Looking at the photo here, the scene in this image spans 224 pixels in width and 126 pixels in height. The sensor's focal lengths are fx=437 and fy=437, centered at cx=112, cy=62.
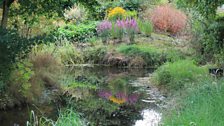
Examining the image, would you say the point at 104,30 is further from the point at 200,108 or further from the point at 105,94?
the point at 200,108

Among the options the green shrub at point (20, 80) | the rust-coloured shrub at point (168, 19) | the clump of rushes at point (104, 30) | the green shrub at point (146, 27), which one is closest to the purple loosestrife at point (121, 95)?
the green shrub at point (20, 80)

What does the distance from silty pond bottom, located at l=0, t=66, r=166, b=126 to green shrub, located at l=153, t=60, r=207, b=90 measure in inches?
13.7

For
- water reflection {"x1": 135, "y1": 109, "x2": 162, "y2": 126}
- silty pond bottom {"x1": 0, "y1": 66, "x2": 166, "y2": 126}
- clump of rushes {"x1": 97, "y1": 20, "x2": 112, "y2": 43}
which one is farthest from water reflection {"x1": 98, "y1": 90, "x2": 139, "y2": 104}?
clump of rushes {"x1": 97, "y1": 20, "x2": 112, "y2": 43}

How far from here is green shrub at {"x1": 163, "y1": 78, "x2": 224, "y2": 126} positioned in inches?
222

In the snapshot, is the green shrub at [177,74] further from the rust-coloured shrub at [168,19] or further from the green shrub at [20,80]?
the rust-coloured shrub at [168,19]

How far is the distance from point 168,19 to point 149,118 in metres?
11.7

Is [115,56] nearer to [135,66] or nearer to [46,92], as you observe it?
[135,66]

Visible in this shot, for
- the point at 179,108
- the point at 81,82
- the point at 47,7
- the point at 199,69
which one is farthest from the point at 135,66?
the point at 179,108

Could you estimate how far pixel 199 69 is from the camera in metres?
11.4

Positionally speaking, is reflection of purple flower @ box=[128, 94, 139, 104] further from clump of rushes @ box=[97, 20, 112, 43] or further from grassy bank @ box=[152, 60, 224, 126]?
clump of rushes @ box=[97, 20, 112, 43]

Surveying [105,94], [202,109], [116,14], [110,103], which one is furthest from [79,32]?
[202,109]

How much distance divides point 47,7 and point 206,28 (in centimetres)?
563

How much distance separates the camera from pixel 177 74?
437 inches

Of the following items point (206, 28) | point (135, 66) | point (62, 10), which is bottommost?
point (135, 66)
